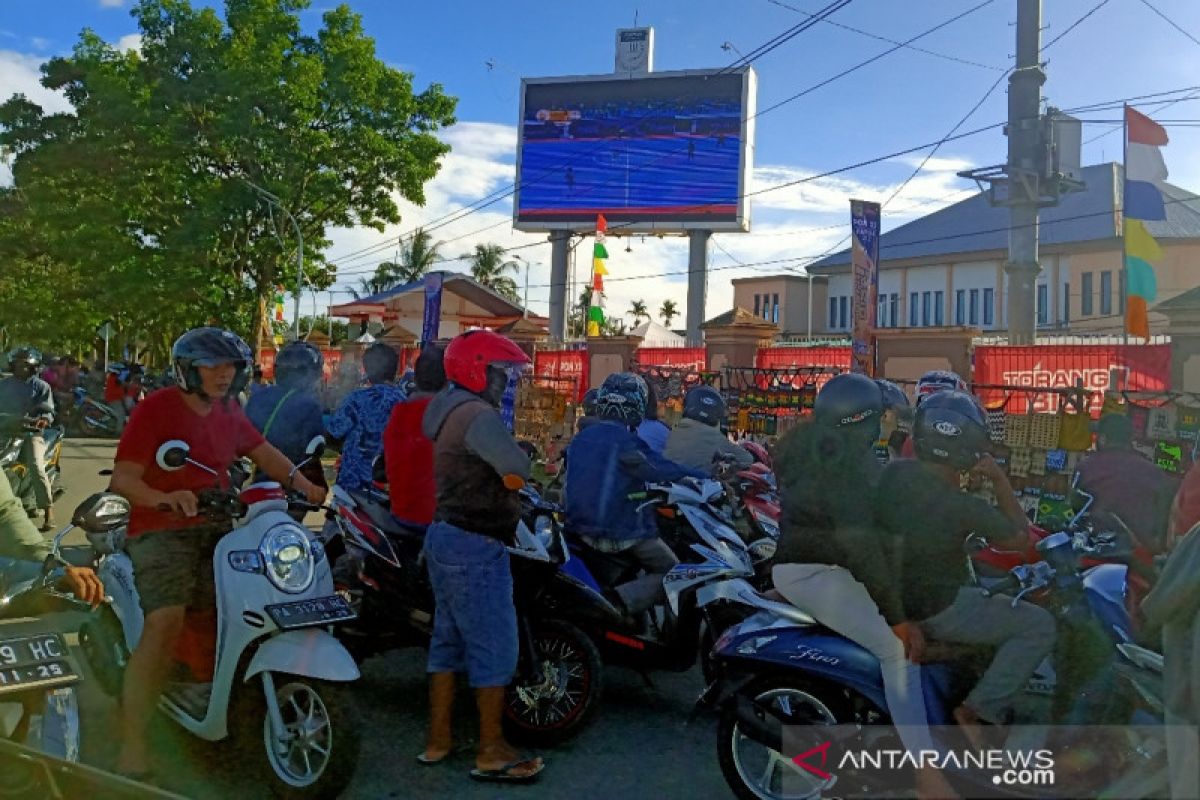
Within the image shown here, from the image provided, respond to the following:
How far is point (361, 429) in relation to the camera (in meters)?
6.35

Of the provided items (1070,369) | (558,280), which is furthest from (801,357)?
(558,280)

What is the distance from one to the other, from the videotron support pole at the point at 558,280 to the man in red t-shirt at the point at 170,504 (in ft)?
113

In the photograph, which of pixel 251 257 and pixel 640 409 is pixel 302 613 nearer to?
pixel 640 409

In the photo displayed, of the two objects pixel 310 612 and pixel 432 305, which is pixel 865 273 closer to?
pixel 432 305

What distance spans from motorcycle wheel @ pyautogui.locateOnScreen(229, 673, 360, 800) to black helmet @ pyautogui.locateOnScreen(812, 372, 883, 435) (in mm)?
2006

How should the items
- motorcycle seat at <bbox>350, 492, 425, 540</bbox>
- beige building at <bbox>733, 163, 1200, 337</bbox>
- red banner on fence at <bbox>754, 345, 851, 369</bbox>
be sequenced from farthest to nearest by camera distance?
beige building at <bbox>733, 163, 1200, 337</bbox>, red banner on fence at <bbox>754, 345, 851, 369</bbox>, motorcycle seat at <bbox>350, 492, 425, 540</bbox>

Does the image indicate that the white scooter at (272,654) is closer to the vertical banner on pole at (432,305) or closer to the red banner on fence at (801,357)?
the red banner on fence at (801,357)

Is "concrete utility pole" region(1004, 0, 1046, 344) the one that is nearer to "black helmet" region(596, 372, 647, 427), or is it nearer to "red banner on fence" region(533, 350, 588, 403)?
"red banner on fence" region(533, 350, 588, 403)

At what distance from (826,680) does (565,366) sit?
1526 cm

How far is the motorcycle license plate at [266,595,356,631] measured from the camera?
362 centimetres

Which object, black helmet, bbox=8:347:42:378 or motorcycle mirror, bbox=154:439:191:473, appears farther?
black helmet, bbox=8:347:42:378

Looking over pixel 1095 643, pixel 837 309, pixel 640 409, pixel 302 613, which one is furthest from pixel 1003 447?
pixel 837 309

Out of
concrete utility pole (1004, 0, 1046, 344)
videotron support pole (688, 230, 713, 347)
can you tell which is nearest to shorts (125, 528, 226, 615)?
concrete utility pole (1004, 0, 1046, 344)

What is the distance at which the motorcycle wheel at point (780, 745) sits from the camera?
11.7ft
